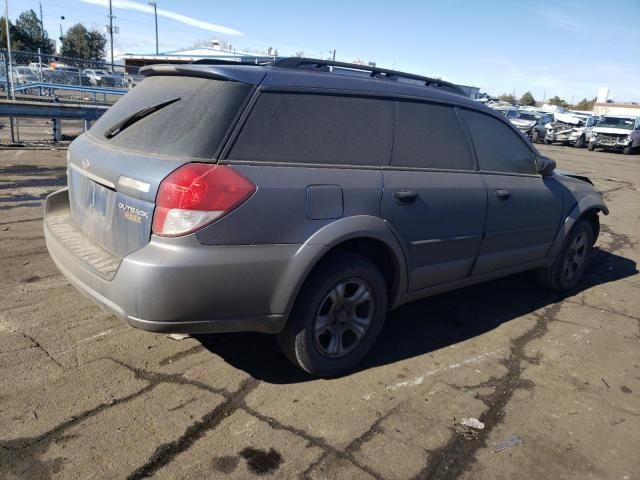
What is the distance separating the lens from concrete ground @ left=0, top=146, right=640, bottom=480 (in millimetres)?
2568

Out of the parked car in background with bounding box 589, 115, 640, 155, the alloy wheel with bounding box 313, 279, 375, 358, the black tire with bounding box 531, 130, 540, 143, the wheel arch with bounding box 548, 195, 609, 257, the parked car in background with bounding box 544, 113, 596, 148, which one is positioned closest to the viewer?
the alloy wheel with bounding box 313, 279, 375, 358

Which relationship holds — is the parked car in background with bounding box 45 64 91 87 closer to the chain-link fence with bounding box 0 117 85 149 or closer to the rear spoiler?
the chain-link fence with bounding box 0 117 85 149

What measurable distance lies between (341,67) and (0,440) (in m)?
2.93

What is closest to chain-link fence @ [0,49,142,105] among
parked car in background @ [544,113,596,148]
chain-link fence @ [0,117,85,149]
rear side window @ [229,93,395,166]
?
chain-link fence @ [0,117,85,149]

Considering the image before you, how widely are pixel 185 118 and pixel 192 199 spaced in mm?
578

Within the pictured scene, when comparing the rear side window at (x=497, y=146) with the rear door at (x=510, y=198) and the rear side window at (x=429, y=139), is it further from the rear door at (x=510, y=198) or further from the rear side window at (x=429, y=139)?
the rear side window at (x=429, y=139)

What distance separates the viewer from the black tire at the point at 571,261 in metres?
5.13

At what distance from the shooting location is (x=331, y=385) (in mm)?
3275

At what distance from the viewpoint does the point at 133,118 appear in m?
3.25

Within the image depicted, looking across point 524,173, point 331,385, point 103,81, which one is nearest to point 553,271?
point 524,173

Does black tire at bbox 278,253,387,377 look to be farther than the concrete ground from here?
Yes

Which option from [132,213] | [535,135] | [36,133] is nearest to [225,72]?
[132,213]

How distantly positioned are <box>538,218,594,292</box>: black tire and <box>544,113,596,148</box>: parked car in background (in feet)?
90.9

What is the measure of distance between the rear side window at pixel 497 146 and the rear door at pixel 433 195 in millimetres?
171
